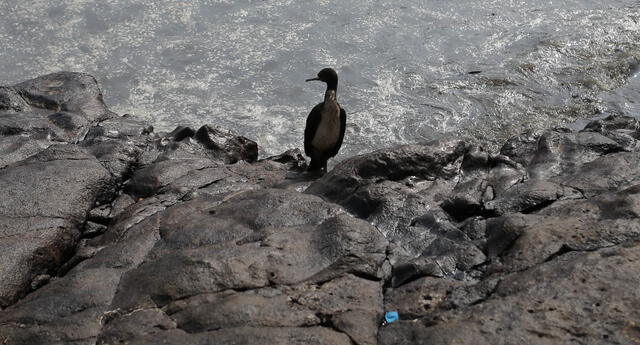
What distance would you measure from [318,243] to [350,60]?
23.3 ft

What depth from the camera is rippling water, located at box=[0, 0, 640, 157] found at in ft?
34.1

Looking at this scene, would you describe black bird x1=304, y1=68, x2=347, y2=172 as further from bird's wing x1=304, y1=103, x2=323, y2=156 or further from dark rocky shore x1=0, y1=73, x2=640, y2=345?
dark rocky shore x1=0, y1=73, x2=640, y2=345

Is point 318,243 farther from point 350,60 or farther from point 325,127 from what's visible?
point 350,60

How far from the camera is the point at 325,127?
7781 mm

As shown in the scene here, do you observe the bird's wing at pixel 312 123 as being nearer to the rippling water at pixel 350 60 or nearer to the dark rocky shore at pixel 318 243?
the dark rocky shore at pixel 318 243

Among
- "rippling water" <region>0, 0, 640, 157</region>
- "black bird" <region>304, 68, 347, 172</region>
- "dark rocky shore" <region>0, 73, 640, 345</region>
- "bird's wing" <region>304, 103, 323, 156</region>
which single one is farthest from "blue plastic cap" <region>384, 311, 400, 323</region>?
"rippling water" <region>0, 0, 640, 157</region>

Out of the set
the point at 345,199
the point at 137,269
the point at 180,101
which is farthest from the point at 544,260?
the point at 180,101

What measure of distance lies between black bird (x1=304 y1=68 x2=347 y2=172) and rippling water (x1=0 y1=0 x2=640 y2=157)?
1598 mm

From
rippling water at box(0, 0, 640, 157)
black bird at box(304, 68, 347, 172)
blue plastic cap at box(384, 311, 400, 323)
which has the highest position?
blue plastic cap at box(384, 311, 400, 323)

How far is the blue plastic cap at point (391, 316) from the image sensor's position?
4.39m

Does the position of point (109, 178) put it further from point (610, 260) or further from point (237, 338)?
point (610, 260)

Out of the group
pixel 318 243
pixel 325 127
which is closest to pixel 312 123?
pixel 325 127

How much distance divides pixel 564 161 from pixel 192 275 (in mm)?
4347

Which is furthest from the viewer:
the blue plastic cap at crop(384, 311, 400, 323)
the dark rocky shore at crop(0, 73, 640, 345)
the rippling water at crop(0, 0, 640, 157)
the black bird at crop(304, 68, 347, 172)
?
the rippling water at crop(0, 0, 640, 157)
